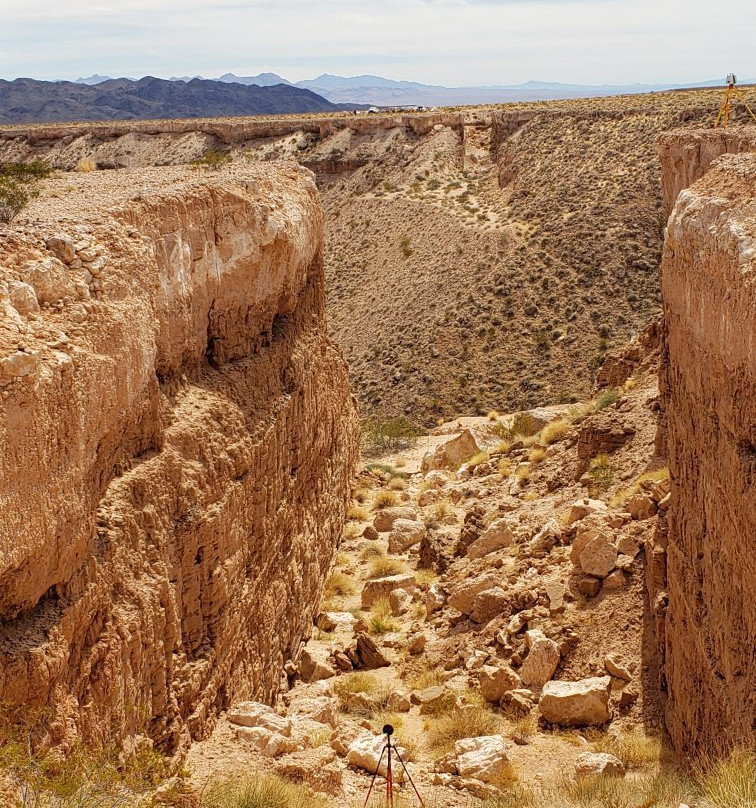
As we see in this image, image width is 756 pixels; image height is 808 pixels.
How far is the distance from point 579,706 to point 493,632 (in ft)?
7.10

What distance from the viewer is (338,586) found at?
14.9 m

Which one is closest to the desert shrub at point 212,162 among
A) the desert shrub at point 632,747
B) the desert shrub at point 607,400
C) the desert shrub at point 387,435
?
the desert shrub at point 607,400

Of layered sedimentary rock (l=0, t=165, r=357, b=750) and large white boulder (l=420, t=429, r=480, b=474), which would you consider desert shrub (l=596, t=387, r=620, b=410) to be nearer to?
large white boulder (l=420, t=429, r=480, b=474)

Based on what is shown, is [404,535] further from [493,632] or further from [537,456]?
[493,632]

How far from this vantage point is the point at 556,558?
1312 cm

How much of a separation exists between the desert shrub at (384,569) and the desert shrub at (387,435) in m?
A: 9.81

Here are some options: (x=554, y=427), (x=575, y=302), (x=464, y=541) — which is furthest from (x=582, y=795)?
(x=575, y=302)

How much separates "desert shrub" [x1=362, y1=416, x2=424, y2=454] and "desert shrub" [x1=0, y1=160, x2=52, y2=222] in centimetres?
1274

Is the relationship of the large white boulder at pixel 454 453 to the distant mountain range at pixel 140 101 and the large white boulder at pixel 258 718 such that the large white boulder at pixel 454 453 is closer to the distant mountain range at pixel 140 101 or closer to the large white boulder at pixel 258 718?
the large white boulder at pixel 258 718

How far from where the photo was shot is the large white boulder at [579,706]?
10.1m

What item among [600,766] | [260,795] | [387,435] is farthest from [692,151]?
[260,795]

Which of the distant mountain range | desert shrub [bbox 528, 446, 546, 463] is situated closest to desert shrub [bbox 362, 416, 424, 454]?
desert shrub [bbox 528, 446, 546, 463]

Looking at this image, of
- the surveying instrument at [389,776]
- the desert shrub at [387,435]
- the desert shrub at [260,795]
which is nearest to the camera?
the desert shrub at [260,795]

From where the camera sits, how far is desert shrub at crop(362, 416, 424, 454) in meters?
25.6
